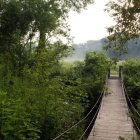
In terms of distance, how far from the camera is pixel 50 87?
12797 mm

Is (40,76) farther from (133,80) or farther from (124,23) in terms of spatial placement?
(133,80)

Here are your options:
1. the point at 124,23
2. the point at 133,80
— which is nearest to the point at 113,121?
the point at 124,23

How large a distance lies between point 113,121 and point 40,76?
4.66 m

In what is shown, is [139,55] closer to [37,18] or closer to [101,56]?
[101,56]

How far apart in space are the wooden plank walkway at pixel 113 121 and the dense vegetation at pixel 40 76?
736mm

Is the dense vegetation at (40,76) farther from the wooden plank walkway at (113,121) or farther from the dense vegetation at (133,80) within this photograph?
the dense vegetation at (133,80)

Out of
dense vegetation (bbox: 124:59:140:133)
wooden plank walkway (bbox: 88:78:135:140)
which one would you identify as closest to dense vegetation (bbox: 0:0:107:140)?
wooden plank walkway (bbox: 88:78:135:140)

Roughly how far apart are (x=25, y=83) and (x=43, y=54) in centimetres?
412

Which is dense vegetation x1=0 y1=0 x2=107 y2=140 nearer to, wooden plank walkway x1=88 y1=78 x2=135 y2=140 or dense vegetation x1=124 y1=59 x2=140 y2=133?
wooden plank walkway x1=88 y1=78 x2=135 y2=140

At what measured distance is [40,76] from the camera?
13680 millimetres

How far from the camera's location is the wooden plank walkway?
A: 14.2 metres

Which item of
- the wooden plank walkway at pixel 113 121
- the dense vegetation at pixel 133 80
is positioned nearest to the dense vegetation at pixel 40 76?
the wooden plank walkway at pixel 113 121

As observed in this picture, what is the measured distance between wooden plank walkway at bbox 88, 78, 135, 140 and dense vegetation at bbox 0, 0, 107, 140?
736mm

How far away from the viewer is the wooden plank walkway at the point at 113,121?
14.2 metres
